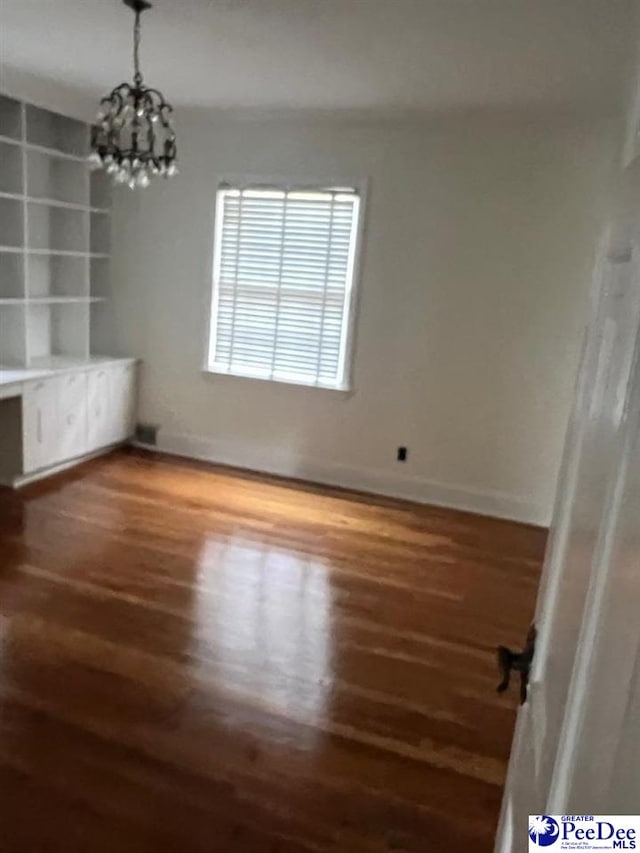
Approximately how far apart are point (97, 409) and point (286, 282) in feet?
5.67

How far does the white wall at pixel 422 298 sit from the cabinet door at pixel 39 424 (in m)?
1.08

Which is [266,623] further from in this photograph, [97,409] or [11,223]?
[11,223]

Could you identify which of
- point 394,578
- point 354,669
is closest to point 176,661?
point 354,669

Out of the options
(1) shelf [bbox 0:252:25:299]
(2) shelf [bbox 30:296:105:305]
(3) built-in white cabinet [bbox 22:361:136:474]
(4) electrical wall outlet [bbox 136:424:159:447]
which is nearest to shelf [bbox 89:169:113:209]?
(2) shelf [bbox 30:296:105:305]

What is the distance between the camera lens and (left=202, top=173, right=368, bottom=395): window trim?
15.7 ft

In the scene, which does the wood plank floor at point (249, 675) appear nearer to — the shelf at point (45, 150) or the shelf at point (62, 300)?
the shelf at point (62, 300)

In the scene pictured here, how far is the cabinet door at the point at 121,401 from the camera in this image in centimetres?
541

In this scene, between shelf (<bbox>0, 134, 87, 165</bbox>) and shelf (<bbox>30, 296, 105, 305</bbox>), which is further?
shelf (<bbox>30, 296, 105, 305</bbox>)

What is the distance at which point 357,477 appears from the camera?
5160 millimetres

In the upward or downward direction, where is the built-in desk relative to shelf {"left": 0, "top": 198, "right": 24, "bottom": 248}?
downward

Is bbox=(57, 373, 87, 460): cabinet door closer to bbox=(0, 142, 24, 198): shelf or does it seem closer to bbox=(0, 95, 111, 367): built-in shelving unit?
bbox=(0, 95, 111, 367): built-in shelving unit

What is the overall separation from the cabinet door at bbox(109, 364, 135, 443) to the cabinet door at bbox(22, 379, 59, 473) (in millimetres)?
639

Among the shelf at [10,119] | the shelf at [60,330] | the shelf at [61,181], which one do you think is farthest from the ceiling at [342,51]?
A: the shelf at [60,330]

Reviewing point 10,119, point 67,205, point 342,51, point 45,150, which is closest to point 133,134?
point 342,51
